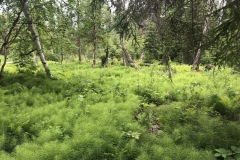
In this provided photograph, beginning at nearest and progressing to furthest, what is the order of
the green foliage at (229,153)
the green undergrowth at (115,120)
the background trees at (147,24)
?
the green foliage at (229,153) < the green undergrowth at (115,120) < the background trees at (147,24)

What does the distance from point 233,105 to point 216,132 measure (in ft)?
5.90

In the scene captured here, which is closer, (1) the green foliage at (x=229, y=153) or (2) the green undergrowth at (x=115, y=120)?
(1) the green foliage at (x=229, y=153)

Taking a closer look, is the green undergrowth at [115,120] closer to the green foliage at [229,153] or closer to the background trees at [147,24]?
the green foliage at [229,153]

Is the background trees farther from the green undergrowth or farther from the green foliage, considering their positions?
the green foliage

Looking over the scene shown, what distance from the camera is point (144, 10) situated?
5.86m

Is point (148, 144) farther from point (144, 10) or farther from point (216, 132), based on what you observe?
point (144, 10)

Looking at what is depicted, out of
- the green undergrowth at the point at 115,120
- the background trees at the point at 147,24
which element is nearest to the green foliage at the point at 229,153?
the green undergrowth at the point at 115,120

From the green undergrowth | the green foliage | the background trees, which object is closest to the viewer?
the green foliage

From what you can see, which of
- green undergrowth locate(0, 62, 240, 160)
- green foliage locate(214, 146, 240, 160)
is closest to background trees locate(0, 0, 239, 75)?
green undergrowth locate(0, 62, 240, 160)

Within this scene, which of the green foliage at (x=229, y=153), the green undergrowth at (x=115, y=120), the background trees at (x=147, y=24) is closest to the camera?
the green foliage at (x=229, y=153)

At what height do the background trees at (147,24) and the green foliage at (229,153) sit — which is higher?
the background trees at (147,24)

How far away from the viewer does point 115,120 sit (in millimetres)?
5867

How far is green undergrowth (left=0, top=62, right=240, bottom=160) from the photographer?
4.82m

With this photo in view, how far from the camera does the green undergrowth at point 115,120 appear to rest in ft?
15.8
